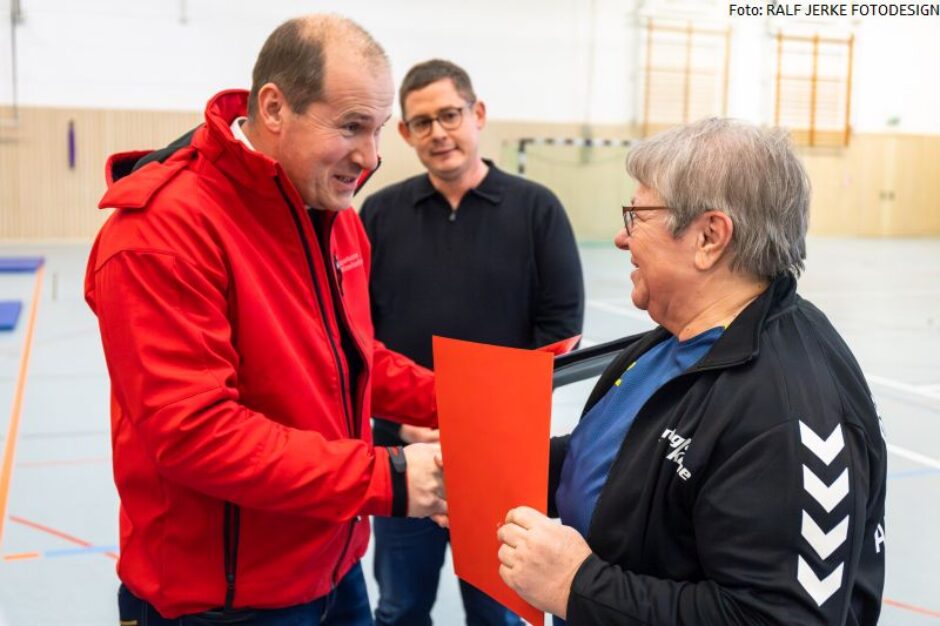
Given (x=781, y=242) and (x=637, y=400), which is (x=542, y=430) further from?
(x=781, y=242)

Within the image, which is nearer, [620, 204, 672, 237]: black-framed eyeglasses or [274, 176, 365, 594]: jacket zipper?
[620, 204, 672, 237]: black-framed eyeglasses

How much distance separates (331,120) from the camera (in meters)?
1.64

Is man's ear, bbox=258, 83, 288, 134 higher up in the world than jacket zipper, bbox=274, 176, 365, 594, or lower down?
higher up

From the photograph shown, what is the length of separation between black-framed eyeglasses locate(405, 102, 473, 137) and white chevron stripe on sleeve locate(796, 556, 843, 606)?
80.3 inches

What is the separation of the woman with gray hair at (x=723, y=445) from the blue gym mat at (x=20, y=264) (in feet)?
37.3

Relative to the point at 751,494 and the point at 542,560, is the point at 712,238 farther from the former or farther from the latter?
the point at 542,560

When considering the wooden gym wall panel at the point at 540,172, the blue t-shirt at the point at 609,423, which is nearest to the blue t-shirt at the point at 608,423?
the blue t-shirt at the point at 609,423

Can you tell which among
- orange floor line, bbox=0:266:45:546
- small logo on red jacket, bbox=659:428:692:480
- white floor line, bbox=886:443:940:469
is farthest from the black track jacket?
white floor line, bbox=886:443:940:469

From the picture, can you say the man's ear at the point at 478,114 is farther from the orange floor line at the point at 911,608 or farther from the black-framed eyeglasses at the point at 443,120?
the orange floor line at the point at 911,608

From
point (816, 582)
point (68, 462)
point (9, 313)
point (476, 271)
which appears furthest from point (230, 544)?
point (9, 313)

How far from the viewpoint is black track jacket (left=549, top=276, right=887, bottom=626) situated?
1.21m

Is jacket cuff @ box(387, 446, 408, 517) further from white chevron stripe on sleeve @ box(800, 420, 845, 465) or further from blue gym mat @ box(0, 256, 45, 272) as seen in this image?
blue gym mat @ box(0, 256, 45, 272)

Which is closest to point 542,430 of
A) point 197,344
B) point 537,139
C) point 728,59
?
point 197,344

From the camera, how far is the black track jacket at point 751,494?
1.21 m
